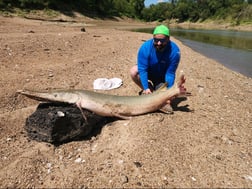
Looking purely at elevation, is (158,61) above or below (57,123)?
above

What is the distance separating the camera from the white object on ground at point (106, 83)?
6468 mm

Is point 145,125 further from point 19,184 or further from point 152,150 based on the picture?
point 19,184

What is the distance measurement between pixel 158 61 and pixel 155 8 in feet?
370

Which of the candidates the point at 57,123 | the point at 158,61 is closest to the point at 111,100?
the point at 57,123

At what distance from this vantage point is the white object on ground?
255 inches

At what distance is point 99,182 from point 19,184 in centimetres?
103

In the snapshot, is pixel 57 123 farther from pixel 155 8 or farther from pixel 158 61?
pixel 155 8

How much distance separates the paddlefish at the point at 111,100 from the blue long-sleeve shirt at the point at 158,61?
549 millimetres

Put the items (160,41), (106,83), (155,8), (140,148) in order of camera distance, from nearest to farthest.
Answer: (140,148), (160,41), (106,83), (155,8)

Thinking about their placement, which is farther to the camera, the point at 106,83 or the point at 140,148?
the point at 106,83

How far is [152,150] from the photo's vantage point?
154 inches

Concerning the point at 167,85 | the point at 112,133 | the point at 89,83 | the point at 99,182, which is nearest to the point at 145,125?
the point at 112,133

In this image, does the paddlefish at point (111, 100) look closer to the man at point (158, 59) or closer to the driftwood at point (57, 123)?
the driftwood at point (57, 123)

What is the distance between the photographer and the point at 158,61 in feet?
17.5
